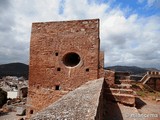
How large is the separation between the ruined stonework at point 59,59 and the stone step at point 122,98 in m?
1.38

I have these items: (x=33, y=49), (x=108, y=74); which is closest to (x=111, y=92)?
(x=108, y=74)

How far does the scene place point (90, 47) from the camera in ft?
34.4

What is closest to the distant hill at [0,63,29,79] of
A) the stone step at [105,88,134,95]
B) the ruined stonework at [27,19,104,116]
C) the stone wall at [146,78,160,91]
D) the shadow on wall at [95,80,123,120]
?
the stone wall at [146,78,160,91]

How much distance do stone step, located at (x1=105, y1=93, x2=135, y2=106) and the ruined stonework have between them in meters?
1.38

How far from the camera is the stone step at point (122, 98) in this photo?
8.88 meters

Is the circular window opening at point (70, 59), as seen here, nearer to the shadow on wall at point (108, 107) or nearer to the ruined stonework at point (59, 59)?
the ruined stonework at point (59, 59)

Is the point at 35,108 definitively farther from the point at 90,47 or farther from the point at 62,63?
the point at 90,47

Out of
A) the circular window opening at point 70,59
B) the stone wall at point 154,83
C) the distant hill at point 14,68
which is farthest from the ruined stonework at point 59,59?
the distant hill at point 14,68

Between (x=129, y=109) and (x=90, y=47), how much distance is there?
142 inches

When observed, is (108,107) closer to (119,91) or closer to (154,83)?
(119,91)

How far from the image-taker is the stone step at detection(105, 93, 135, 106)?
29.1 feet

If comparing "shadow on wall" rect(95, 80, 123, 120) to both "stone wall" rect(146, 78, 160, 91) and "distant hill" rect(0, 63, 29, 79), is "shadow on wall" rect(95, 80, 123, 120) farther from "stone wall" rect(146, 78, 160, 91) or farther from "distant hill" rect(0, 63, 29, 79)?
"distant hill" rect(0, 63, 29, 79)

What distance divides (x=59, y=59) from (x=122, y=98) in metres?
3.80

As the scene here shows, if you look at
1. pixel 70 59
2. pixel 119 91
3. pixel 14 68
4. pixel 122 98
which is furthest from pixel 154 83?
pixel 14 68
